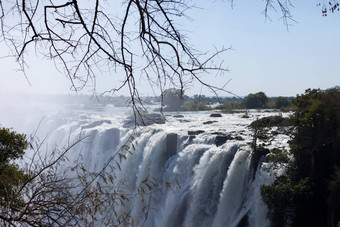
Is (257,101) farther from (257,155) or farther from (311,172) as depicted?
(311,172)

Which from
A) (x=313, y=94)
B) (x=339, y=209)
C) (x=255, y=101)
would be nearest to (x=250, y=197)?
(x=339, y=209)

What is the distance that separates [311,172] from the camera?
10.5 m

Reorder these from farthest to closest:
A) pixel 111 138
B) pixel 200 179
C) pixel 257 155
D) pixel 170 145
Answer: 1. pixel 111 138
2. pixel 170 145
3. pixel 200 179
4. pixel 257 155

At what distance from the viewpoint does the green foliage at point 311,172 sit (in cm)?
963

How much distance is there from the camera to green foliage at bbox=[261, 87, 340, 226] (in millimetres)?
9633

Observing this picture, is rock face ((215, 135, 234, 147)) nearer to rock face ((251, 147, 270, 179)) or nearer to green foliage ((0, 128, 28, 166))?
rock face ((251, 147, 270, 179))

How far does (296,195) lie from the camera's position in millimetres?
9719

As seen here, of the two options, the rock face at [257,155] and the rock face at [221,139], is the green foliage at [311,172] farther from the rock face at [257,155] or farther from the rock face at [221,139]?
the rock face at [221,139]

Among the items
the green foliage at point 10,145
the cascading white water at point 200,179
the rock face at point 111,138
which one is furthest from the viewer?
the rock face at point 111,138

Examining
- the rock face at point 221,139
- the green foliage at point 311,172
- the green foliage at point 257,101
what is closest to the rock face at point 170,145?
the rock face at point 221,139

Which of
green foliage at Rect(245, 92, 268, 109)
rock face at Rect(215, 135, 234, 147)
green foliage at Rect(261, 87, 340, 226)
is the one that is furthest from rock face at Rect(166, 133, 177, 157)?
green foliage at Rect(245, 92, 268, 109)

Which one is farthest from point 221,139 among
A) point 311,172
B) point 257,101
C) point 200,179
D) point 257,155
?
point 257,101

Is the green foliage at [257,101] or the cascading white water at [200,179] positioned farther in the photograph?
the green foliage at [257,101]

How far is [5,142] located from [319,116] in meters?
8.99
